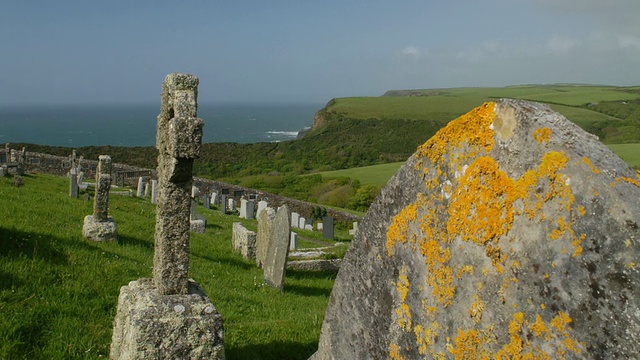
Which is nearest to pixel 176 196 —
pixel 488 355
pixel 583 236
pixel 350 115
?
pixel 488 355

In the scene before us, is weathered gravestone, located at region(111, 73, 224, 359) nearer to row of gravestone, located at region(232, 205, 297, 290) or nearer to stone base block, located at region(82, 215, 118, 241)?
row of gravestone, located at region(232, 205, 297, 290)

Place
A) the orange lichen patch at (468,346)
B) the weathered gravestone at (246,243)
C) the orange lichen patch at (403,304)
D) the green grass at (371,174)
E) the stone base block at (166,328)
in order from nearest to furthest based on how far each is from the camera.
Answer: the orange lichen patch at (468,346)
the orange lichen patch at (403,304)
the stone base block at (166,328)
the weathered gravestone at (246,243)
the green grass at (371,174)

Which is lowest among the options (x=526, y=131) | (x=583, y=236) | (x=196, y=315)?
(x=196, y=315)

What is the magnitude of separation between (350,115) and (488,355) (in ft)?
315

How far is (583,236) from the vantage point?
5.51 ft

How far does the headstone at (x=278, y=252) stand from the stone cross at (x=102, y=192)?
337 centimetres

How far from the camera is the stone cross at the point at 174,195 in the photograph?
480cm

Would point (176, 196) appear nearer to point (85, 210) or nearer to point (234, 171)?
point (85, 210)

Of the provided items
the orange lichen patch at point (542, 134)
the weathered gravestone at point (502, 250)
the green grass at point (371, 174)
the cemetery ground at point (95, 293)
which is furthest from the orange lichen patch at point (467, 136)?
the green grass at point (371, 174)

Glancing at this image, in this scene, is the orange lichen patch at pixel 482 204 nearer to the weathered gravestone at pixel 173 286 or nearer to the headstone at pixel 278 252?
the weathered gravestone at pixel 173 286

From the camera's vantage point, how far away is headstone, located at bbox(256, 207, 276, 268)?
38.2 ft

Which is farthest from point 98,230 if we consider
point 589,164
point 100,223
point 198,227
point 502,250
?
point 589,164

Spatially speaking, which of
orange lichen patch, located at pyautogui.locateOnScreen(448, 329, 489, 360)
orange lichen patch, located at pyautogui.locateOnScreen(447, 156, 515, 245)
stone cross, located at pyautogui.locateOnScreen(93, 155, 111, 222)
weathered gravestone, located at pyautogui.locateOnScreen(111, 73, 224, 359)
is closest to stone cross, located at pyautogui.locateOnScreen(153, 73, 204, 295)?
weathered gravestone, located at pyautogui.locateOnScreen(111, 73, 224, 359)

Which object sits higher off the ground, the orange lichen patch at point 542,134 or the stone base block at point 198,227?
the orange lichen patch at point 542,134
